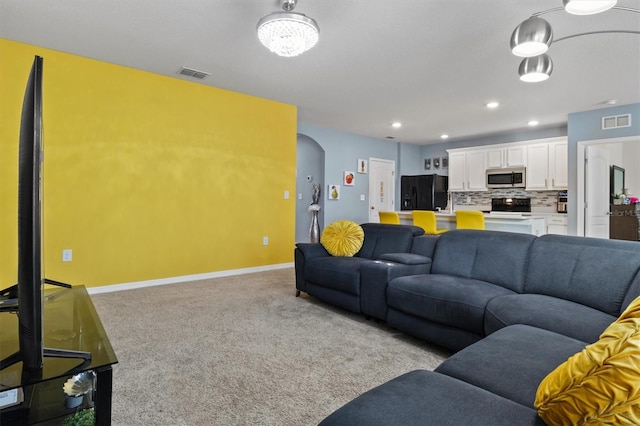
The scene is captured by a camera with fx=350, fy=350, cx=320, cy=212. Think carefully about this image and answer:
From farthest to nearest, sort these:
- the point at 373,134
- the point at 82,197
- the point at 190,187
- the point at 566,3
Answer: the point at 373,134 < the point at 190,187 < the point at 82,197 < the point at 566,3

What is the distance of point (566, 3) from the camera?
1740 mm

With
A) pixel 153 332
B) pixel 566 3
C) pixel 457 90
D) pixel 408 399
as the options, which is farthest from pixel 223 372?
pixel 457 90

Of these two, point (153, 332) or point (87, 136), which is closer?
point (153, 332)

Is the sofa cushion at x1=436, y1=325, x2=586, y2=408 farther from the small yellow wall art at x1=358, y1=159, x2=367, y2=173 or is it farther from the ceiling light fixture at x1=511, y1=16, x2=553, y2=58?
the small yellow wall art at x1=358, y1=159, x2=367, y2=173

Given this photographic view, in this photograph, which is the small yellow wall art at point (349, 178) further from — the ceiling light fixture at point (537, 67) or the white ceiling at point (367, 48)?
the ceiling light fixture at point (537, 67)

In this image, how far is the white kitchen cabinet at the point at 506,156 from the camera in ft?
23.1

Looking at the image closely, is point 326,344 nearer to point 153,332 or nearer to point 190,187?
point 153,332

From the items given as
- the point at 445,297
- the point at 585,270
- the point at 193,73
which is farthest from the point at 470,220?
the point at 193,73

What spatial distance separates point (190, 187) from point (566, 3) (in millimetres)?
4053

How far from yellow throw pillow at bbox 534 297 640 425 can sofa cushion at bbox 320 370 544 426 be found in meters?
0.11

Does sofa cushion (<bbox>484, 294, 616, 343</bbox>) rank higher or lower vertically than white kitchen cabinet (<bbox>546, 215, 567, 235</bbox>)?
lower

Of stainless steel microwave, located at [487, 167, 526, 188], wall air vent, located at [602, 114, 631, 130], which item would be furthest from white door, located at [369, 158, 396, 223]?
wall air vent, located at [602, 114, 631, 130]

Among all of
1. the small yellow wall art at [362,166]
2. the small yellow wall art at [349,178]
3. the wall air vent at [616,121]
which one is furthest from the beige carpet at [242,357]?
the wall air vent at [616,121]

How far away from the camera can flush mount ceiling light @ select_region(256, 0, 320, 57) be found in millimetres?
2436
